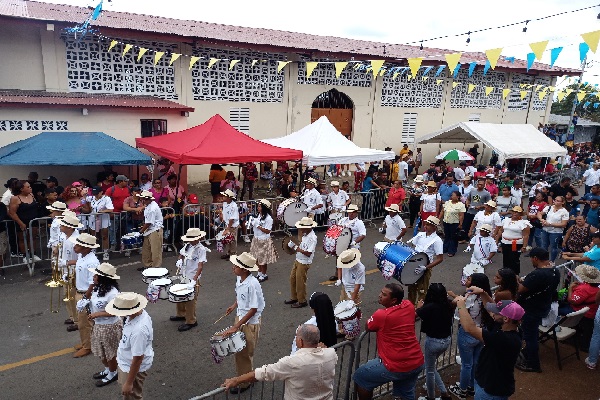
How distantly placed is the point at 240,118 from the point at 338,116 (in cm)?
463

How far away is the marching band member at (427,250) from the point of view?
7.03 metres

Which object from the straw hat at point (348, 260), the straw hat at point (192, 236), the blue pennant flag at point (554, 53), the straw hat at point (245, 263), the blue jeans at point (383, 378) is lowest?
the blue jeans at point (383, 378)

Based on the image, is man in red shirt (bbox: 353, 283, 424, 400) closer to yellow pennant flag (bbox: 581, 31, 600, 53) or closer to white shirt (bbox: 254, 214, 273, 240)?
white shirt (bbox: 254, 214, 273, 240)

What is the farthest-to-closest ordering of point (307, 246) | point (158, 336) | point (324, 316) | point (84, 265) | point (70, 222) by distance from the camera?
point (307, 246) < point (158, 336) < point (70, 222) < point (84, 265) < point (324, 316)

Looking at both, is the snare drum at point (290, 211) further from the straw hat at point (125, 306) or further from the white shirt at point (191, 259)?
the straw hat at point (125, 306)

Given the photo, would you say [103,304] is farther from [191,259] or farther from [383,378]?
A: [383,378]

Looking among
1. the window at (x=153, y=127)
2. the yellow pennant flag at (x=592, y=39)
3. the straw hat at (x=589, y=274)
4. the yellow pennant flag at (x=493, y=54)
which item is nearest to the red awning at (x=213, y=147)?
the window at (x=153, y=127)

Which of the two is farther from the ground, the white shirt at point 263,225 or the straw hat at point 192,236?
the straw hat at point 192,236

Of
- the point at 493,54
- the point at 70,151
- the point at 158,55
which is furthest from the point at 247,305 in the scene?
the point at 158,55

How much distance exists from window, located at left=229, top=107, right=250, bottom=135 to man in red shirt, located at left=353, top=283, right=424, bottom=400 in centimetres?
1262

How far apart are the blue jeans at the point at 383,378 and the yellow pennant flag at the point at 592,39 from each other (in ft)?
22.8

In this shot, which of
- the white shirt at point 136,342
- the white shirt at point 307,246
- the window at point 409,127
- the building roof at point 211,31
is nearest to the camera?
the white shirt at point 136,342

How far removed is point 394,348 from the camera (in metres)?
4.20

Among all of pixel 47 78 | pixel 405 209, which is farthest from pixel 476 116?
pixel 47 78
